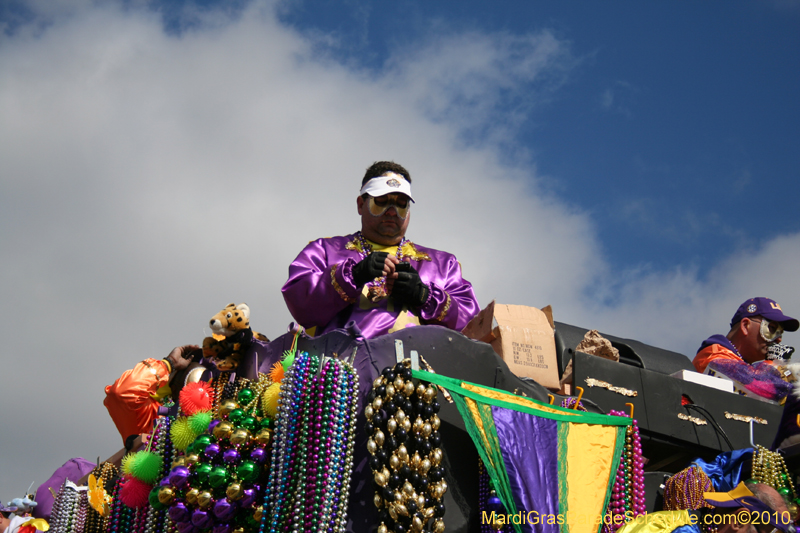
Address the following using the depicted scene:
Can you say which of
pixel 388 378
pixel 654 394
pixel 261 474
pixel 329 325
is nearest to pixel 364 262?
pixel 329 325

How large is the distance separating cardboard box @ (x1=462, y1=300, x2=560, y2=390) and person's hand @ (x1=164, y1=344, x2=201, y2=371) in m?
2.20

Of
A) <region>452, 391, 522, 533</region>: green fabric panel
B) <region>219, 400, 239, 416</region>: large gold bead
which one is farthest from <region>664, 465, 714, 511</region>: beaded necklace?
<region>219, 400, 239, 416</region>: large gold bead

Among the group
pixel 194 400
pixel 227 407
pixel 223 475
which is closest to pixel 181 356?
pixel 194 400

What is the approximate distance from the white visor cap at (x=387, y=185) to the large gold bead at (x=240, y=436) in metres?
1.85

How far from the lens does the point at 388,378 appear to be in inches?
154

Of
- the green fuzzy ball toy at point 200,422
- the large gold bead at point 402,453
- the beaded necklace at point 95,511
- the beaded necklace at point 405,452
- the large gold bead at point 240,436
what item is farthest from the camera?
the beaded necklace at point 95,511

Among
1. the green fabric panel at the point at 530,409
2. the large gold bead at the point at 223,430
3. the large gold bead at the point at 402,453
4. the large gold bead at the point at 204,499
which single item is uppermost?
the green fabric panel at the point at 530,409

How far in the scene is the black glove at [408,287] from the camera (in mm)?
4648

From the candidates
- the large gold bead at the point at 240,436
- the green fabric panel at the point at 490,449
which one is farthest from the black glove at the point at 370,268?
the large gold bead at the point at 240,436

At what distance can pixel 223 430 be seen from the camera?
418cm

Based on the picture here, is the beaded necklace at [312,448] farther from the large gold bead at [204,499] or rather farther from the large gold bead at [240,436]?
the large gold bead at [204,499]

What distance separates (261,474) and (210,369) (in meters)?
1.46

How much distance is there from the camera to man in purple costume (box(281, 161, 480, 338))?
4.66 m

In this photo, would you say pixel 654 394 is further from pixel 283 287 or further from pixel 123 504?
pixel 123 504
